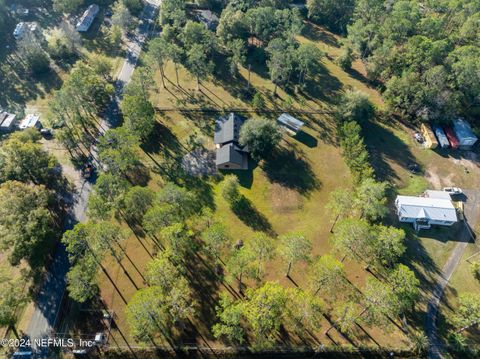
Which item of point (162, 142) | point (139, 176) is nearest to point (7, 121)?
point (139, 176)

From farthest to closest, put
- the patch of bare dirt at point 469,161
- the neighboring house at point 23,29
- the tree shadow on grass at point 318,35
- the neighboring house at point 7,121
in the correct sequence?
→ 1. the tree shadow on grass at point 318,35
2. the neighboring house at point 23,29
3. the neighboring house at point 7,121
4. the patch of bare dirt at point 469,161

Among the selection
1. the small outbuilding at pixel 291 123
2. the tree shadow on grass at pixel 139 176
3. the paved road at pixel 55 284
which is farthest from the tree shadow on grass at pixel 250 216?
the paved road at pixel 55 284

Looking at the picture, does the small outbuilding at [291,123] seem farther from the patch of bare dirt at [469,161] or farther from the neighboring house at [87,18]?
the neighboring house at [87,18]

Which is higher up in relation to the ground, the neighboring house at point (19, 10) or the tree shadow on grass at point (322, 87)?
the tree shadow on grass at point (322, 87)

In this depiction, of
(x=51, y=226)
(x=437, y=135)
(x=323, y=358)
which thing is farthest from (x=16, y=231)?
(x=437, y=135)

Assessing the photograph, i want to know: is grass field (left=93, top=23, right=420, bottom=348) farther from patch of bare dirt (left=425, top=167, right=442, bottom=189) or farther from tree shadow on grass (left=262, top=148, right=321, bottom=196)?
patch of bare dirt (left=425, top=167, right=442, bottom=189)

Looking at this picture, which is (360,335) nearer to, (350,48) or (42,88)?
(350,48)
